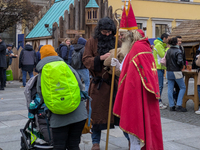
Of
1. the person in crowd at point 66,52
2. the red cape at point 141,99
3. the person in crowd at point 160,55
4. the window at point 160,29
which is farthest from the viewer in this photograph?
the window at point 160,29

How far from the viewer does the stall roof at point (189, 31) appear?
11484 millimetres

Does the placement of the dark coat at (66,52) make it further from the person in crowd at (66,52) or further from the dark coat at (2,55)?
the dark coat at (2,55)

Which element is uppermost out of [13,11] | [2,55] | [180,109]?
[13,11]

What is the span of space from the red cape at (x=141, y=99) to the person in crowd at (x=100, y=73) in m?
0.75

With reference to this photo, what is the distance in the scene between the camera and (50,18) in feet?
55.6

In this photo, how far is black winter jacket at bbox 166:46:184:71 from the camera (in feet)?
25.4

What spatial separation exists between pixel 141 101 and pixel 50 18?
13.9m

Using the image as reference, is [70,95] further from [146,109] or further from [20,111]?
[20,111]

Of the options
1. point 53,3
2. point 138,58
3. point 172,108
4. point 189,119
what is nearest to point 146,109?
point 138,58

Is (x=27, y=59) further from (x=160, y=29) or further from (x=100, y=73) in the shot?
(x=160, y=29)

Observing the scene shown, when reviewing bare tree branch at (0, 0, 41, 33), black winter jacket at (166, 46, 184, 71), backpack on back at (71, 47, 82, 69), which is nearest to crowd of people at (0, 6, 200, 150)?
black winter jacket at (166, 46, 184, 71)

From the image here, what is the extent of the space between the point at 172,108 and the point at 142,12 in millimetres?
18274

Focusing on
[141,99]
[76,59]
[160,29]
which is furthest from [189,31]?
[160,29]

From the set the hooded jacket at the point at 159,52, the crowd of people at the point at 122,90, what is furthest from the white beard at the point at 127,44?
the hooded jacket at the point at 159,52
